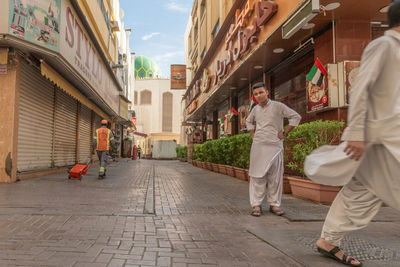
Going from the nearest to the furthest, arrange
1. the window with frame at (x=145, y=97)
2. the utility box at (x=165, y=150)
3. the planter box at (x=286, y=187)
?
the planter box at (x=286, y=187), the utility box at (x=165, y=150), the window with frame at (x=145, y=97)

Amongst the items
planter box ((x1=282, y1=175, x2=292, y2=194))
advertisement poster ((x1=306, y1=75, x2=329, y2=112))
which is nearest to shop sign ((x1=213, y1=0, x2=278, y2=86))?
advertisement poster ((x1=306, y1=75, x2=329, y2=112))

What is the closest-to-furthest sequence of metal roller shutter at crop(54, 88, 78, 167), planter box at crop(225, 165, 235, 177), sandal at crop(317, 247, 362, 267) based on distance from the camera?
sandal at crop(317, 247, 362, 267)
planter box at crop(225, 165, 235, 177)
metal roller shutter at crop(54, 88, 78, 167)

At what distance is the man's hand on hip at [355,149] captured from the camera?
2.25 m

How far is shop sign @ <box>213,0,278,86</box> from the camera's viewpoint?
882cm

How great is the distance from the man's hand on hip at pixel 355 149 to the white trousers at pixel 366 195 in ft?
0.48

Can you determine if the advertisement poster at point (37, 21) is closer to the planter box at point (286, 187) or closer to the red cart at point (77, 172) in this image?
the red cart at point (77, 172)

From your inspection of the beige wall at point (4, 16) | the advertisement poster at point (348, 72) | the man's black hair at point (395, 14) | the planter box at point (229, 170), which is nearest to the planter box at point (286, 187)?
the advertisement poster at point (348, 72)

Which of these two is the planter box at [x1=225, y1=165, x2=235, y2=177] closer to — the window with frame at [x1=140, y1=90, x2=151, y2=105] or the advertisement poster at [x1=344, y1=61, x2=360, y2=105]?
the advertisement poster at [x1=344, y1=61, x2=360, y2=105]

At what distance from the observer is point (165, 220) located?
424cm

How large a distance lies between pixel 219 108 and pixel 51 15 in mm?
12254

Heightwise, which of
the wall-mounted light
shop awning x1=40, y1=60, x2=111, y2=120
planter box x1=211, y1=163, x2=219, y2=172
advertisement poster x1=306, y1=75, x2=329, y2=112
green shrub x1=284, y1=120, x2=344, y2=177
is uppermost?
the wall-mounted light

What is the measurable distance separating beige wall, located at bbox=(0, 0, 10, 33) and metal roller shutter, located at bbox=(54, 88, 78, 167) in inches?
168

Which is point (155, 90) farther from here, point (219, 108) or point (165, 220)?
point (165, 220)

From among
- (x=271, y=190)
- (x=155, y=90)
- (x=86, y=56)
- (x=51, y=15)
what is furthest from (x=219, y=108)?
(x=155, y=90)
